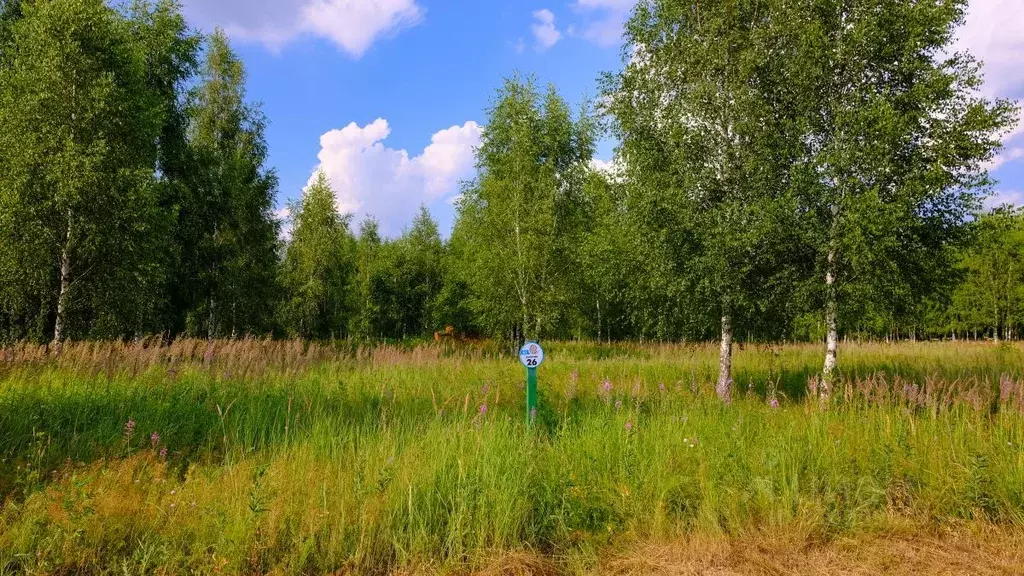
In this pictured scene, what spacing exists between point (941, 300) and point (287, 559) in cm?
1010

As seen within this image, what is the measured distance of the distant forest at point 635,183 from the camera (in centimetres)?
800

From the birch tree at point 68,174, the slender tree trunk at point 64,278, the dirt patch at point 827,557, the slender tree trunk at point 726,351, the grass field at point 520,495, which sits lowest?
the dirt patch at point 827,557

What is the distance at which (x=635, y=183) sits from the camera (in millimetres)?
10000

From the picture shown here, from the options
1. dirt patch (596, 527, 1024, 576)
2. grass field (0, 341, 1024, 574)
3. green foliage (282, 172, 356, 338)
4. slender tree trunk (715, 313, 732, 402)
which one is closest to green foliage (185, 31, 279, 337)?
green foliage (282, 172, 356, 338)

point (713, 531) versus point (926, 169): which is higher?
point (926, 169)

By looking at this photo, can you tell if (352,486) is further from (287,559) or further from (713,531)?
(713,531)

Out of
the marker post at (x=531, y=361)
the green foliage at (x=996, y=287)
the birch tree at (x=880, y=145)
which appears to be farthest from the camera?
the green foliage at (x=996, y=287)

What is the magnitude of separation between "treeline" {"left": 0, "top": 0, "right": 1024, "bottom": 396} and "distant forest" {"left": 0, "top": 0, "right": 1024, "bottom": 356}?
50 mm

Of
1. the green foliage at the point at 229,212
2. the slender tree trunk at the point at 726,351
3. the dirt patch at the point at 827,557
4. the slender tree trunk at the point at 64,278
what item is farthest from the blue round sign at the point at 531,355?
the green foliage at the point at 229,212

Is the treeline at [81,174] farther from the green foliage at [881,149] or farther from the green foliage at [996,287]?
the green foliage at [996,287]

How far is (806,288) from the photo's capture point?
8203 mm

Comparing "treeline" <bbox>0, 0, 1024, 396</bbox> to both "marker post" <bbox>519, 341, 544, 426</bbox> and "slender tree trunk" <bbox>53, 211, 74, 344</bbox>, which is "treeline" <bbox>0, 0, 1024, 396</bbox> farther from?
"marker post" <bbox>519, 341, 544, 426</bbox>

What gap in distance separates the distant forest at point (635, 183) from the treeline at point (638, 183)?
50mm

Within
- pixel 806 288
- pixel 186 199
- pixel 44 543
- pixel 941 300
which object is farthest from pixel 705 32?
pixel 186 199
